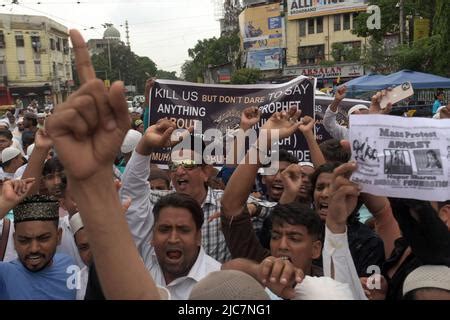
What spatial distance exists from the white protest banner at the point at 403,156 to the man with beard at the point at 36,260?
163cm

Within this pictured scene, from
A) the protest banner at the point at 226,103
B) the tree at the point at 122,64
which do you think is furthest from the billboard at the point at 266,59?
the protest banner at the point at 226,103

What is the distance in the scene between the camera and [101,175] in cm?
135

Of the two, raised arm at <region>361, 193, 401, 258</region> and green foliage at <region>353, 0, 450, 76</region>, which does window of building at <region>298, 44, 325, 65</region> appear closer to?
green foliage at <region>353, 0, 450, 76</region>

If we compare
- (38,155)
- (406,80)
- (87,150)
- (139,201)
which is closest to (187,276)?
(139,201)

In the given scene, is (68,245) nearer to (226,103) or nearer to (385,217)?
(385,217)

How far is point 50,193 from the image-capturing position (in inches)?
158

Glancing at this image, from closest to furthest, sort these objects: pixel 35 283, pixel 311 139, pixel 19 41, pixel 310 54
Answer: pixel 35 283, pixel 311 139, pixel 310 54, pixel 19 41

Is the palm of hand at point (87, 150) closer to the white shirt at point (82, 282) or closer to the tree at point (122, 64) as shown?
the white shirt at point (82, 282)

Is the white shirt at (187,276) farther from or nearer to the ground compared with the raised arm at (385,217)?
nearer to the ground

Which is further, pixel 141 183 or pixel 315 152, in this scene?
pixel 315 152

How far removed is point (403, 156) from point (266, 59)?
1999 inches

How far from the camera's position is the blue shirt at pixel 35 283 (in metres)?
2.43

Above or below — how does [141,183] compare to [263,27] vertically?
below

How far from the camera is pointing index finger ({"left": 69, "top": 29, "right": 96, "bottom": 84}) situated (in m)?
1.41
